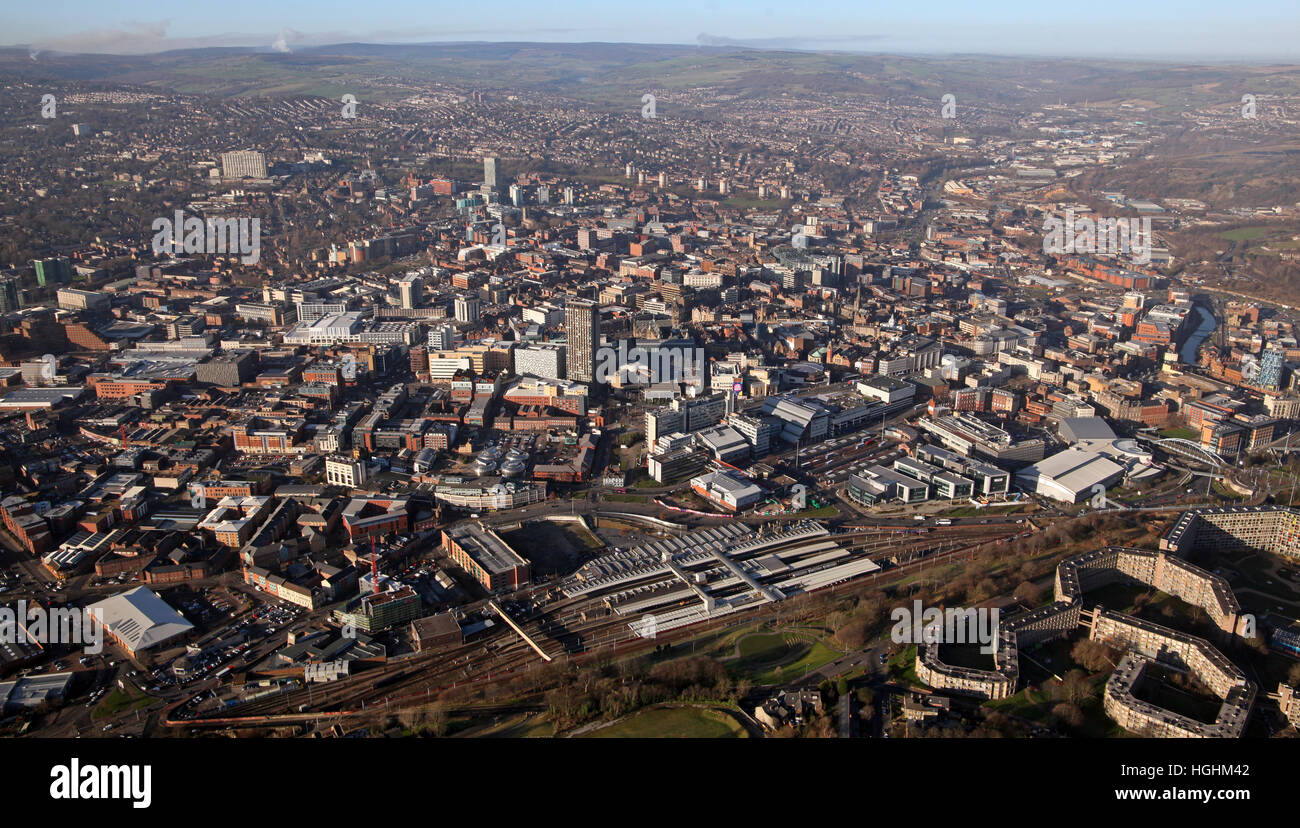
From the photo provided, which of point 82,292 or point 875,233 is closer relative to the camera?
point 82,292

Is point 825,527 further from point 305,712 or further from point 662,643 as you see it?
point 305,712

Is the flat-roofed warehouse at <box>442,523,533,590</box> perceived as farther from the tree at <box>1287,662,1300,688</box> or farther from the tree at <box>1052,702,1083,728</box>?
the tree at <box>1287,662,1300,688</box>

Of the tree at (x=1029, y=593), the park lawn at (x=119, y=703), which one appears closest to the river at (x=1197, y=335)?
the tree at (x=1029, y=593)

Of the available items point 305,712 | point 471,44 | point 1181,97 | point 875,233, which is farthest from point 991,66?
point 305,712

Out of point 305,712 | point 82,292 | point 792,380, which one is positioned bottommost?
point 305,712

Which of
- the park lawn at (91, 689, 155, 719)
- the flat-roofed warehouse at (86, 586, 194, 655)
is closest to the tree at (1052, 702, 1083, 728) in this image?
the park lawn at (91, 689, 155, 719)

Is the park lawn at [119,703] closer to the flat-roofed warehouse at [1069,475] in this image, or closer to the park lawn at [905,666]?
the park lawn at [905,666]

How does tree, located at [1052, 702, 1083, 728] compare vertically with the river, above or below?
below
